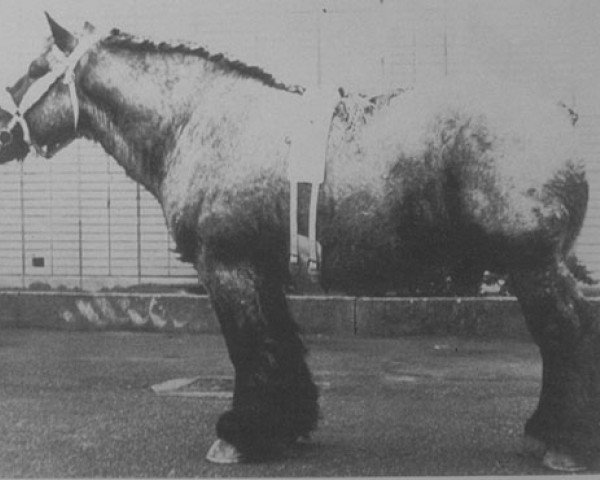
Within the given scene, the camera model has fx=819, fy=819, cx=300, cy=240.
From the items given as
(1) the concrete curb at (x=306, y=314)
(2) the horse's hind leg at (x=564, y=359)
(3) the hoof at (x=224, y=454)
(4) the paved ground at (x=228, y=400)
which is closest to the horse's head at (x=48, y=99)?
(1) the concrete curb at (x=306, y=314)

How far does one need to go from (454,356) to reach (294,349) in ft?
1.46

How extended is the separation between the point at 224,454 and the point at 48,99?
1.01 metres

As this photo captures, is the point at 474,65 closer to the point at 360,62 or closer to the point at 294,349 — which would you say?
the point at 360,62

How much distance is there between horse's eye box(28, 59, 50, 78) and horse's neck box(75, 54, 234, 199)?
4.5 inches

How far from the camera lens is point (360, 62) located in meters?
2.11

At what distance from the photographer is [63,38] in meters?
2.12

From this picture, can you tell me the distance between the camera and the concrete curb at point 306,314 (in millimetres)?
2061

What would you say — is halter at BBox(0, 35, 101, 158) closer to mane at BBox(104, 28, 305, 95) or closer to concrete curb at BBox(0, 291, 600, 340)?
mane at BBox(104, 28, 305, 95)

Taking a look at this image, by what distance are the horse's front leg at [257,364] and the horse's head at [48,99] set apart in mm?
567

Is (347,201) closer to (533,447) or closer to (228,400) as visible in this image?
(228,400)

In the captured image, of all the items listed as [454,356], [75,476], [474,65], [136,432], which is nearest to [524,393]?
[454,356]

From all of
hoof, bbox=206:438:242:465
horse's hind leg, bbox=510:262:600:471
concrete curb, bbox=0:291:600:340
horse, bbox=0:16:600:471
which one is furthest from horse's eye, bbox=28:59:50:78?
horse's hind leg, bbox=510:262:600:471

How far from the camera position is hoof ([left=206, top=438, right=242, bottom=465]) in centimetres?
200

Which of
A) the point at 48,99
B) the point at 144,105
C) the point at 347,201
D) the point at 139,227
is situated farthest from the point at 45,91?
the point at 347,201
